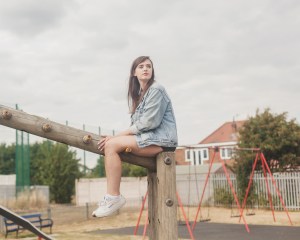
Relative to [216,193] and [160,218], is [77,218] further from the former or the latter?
[160,218]

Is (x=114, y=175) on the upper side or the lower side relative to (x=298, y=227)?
upper

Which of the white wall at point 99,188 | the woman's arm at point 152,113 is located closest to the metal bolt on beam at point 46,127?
the woman's arm at point 152,113

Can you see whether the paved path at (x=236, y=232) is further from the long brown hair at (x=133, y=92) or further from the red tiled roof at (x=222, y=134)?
the red tiled roof at (x=222, y=134)

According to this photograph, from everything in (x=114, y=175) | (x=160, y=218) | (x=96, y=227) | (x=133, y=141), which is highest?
(x=133, y=141)

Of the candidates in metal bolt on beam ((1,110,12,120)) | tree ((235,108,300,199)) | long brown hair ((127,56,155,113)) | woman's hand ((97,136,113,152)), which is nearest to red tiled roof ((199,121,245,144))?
tree ((235,108,300,199))

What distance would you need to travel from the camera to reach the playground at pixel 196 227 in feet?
38.5

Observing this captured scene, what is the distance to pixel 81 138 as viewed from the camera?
321 centimetres

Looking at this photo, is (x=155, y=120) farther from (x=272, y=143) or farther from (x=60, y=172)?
(x=60, y=172)

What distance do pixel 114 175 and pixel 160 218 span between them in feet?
1.58

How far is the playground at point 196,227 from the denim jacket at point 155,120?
28.4 feet

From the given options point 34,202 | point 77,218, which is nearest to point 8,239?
point 77,218

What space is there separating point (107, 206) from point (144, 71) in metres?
1.04

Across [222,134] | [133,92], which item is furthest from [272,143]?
[222,134]

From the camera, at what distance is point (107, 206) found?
307 centimetres
